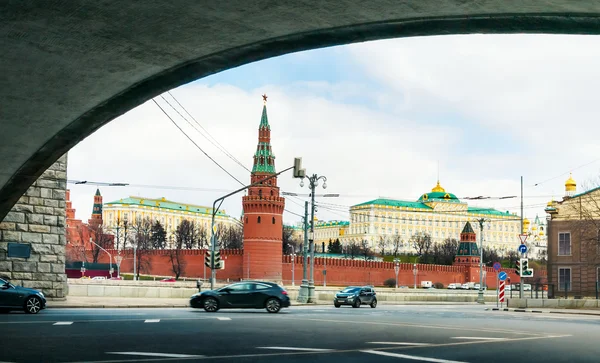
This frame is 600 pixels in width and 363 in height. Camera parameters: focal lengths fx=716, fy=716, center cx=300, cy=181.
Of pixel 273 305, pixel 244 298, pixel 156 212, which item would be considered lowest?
pixel 273 305

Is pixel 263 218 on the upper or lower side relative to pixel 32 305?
upper

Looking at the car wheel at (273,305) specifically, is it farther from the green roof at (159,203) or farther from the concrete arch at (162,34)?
the green roof at (159,203)

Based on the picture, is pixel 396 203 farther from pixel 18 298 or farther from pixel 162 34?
pixel 162 34

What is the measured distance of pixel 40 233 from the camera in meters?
25.5

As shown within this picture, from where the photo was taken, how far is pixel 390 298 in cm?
5403

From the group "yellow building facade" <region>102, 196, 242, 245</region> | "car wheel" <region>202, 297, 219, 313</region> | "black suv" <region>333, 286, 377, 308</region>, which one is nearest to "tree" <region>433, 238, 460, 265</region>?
"yellow building facade" <region>102, 196, 242, 245</region>

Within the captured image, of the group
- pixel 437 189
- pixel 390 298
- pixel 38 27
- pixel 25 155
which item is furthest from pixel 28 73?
pixel 437 189

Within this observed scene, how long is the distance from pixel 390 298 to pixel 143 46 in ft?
148

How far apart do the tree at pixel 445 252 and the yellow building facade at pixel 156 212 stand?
1929 inches

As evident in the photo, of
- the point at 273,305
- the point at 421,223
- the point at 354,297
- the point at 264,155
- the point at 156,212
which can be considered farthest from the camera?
the point at 421,223

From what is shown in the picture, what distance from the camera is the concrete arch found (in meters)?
9.89

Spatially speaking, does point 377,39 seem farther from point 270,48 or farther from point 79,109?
point 79,109

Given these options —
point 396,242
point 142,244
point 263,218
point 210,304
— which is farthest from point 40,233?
point 396,242

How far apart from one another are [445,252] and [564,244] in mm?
110808
